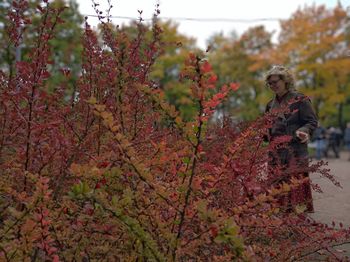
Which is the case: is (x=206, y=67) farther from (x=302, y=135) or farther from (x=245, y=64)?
A: (x=245, y=64)

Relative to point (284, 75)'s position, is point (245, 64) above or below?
above

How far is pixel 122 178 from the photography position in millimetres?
2092

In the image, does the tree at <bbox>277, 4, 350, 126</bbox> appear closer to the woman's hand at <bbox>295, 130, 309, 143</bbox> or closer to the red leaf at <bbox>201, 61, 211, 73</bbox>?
the woman's hand at <bbox>295, 130, 309, 143</bbox>

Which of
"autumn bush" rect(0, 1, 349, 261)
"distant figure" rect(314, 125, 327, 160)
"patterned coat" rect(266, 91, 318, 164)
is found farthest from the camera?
"distant figure" rect(314, 125, 327, 160)

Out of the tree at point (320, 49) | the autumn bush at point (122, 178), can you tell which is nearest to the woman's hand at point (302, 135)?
the autumn bush at point (122, 178)

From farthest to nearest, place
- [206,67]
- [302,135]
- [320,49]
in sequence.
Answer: [320,49] < [302,135] < [206,67]

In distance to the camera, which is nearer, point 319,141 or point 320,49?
point 319,141

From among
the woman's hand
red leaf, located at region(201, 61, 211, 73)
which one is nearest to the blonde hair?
the woman's hand

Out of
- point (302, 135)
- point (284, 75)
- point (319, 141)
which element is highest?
point (284, 75)

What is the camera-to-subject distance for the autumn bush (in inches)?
67.2

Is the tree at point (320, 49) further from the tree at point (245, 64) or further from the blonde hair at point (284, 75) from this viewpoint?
the blonde hair at point (284, 75)

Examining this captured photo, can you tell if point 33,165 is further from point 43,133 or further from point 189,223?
point 189,223

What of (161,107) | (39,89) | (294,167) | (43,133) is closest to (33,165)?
(43,133)

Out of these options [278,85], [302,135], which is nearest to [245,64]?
A: [278,85]
